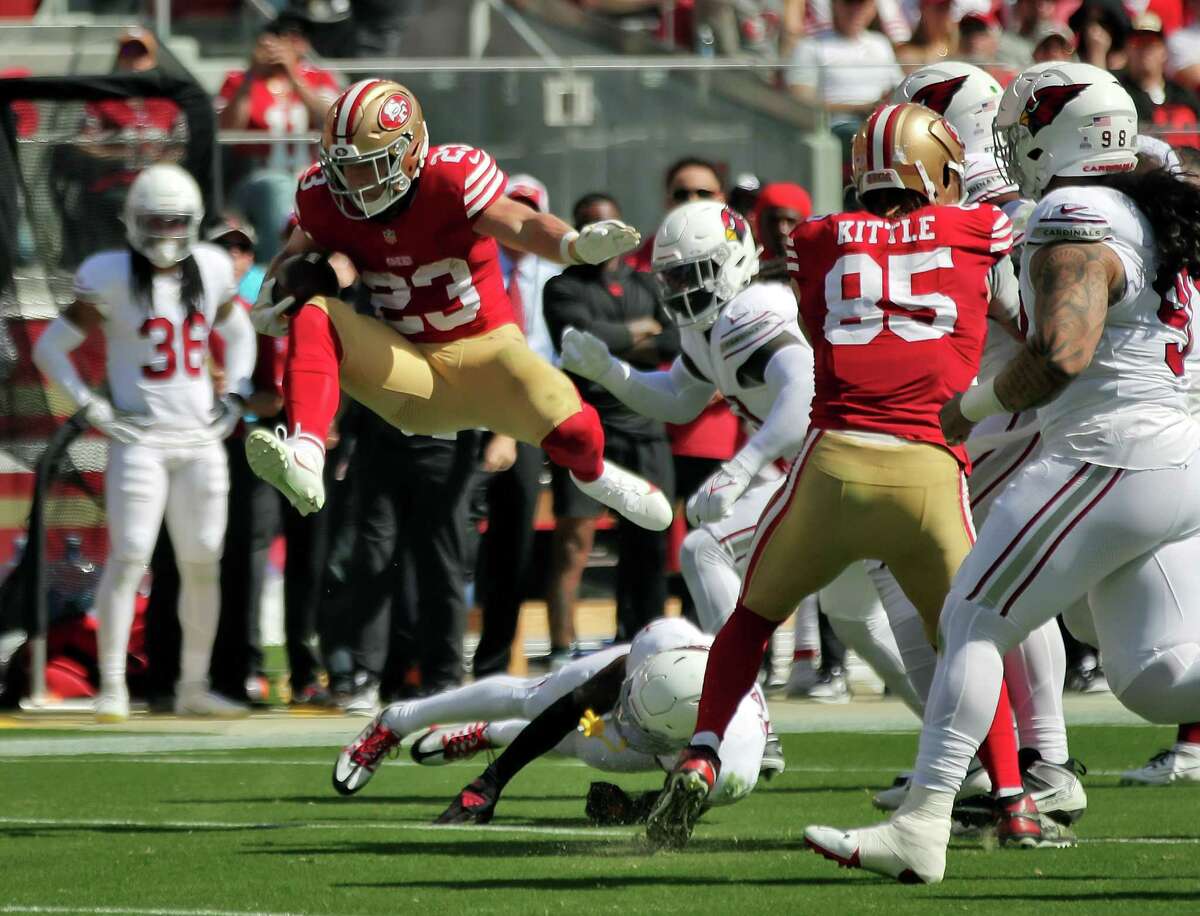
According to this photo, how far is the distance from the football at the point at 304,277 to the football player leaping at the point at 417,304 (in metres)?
0.01

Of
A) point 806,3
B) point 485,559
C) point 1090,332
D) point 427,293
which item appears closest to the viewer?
point 1090,332

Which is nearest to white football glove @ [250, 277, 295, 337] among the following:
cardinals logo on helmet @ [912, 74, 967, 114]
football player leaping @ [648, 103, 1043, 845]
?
football player leaping @ [648, 103, 1043, 845]

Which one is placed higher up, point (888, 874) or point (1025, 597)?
point (1025, 597)

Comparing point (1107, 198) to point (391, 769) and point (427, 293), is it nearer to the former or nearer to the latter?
point (427, 293)

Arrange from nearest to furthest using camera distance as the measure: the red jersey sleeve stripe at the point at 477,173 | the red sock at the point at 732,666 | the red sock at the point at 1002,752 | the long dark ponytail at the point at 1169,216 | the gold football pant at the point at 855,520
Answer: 1. the long dark ponytail at the point at 1169,216
2. the gold football pant at the point at 855,520
3. the red sock at the point at 732,666
4. the red sock at the point at 1002,752
5. the red jersey sleeve stripe at the point at 477,173

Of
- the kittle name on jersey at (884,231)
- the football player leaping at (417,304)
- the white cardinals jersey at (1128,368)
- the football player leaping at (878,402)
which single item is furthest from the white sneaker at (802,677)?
the white cardinals jersey at (1128,368)

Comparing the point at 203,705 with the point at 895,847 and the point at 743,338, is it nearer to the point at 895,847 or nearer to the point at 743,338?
the point at 743,338

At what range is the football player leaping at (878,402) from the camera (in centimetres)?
495

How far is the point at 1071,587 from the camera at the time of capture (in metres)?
4.64

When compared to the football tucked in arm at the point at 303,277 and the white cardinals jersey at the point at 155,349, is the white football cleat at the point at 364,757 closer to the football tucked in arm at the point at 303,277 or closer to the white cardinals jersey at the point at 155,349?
the football tucked in arm at the point at 303,277

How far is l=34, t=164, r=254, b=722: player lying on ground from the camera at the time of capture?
8734mm

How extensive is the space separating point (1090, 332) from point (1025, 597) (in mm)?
610

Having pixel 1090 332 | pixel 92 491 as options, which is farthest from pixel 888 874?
pixel 92 491

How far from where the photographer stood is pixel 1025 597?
4625 mm
